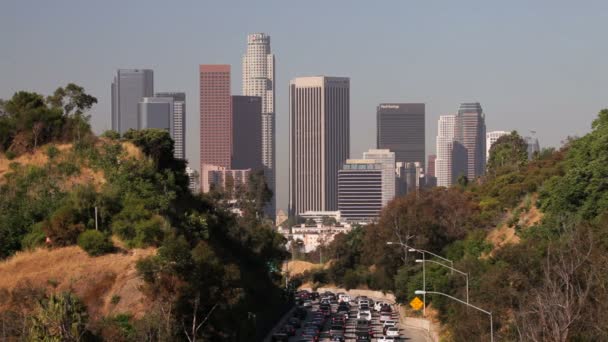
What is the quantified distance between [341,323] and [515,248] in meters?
19.3

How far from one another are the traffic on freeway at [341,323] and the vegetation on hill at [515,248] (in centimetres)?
276

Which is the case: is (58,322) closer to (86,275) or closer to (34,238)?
(86,275)

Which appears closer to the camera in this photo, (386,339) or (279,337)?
(386,339)

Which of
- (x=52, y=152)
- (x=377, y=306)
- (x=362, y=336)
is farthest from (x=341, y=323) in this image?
(x=52, y=152)

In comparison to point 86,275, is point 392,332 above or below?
below

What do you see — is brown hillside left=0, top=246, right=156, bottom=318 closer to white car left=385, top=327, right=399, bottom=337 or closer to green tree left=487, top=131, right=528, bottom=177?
white car left=385, top=327, right=399, bottom=337

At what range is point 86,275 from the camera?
208 ft

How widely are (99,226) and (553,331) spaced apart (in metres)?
27.9

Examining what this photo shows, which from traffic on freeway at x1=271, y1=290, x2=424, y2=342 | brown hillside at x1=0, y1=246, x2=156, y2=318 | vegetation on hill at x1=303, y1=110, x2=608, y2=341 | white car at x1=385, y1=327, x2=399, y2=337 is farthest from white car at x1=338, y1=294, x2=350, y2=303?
brown hillside at x1=0, y1=246, x2=156, y2=318

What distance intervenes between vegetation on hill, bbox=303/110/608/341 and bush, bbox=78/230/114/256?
59.9 ft

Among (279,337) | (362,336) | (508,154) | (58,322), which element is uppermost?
(508,154)

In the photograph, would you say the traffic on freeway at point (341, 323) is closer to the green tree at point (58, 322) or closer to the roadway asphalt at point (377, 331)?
the roadway asphalt at point (377, 331)

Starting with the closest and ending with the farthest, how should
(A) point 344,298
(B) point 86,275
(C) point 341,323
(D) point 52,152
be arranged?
(B) point 86,275 < (D) point 52,152 < (C) point 341,323 < (A) point 344,298

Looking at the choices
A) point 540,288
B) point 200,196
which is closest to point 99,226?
point 540,288
